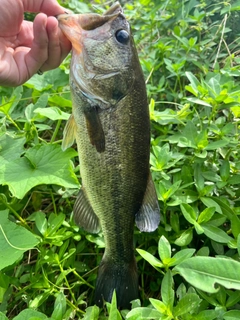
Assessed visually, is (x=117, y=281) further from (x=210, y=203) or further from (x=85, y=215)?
(x=210, y=203)

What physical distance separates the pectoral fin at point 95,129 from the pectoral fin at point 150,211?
27 cm

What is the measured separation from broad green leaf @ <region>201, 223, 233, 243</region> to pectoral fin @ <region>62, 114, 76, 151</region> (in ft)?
2.30

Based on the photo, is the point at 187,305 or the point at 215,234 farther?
the point at 215,234

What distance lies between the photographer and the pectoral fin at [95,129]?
5.01 ft

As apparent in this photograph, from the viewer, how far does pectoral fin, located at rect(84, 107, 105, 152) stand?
1528 millimetres

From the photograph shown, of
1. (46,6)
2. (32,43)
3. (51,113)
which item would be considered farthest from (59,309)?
(46,6)

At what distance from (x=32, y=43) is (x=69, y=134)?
57cm

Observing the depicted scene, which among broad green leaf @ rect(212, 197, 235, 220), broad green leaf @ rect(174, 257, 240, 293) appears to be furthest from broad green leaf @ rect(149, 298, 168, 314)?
broad green leaf @ rect(212, 197, 235, 220)

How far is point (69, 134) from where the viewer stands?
1.62m

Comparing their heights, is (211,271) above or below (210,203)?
above

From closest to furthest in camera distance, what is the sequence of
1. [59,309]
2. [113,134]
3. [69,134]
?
1. [59,309]
2. [113,134]
3. [69,134]

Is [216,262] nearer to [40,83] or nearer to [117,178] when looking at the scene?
[117,178]

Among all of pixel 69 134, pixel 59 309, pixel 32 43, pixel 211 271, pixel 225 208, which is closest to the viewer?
pixel 211 271

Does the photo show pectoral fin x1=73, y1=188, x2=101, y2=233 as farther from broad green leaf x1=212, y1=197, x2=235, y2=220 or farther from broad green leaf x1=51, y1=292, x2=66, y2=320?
broad green leaf x1=212, y1=197, x2=235, y2=220
